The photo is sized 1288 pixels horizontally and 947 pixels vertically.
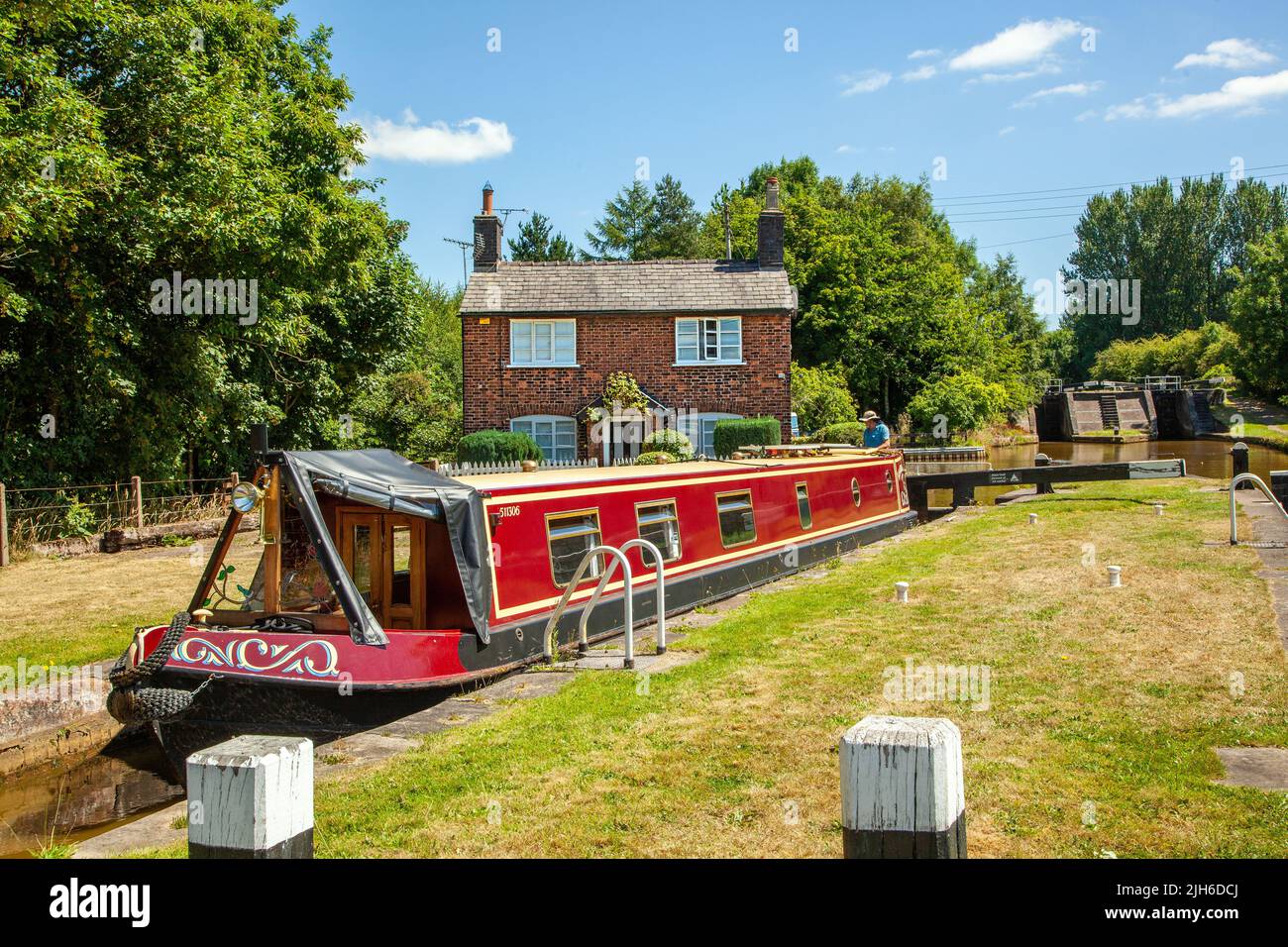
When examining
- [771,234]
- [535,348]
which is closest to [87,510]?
[535,348]

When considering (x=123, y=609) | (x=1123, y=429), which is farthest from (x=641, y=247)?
(x=123, y=609)

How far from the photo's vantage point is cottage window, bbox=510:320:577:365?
28.2 m

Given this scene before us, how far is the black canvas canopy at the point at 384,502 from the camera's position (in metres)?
7.31

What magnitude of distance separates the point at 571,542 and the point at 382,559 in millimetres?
2074

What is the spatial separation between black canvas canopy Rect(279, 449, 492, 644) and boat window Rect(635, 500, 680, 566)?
8.84ft

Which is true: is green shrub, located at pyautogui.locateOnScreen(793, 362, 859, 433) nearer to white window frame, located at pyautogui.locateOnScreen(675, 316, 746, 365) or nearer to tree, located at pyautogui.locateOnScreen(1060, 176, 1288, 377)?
white window frame, located at pyautogui.locateOnScreen(675, 316, 746, 365)

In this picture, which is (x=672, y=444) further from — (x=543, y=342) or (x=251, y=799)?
(x=251, y=799)

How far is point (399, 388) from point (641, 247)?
3234cm

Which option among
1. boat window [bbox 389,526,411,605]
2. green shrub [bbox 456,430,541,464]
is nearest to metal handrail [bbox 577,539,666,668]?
boat window [bbox 389,526,411,605]

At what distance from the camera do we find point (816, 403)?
33.5 meters

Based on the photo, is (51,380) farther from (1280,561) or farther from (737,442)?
(1280,561)

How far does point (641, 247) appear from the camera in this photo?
6159cm
